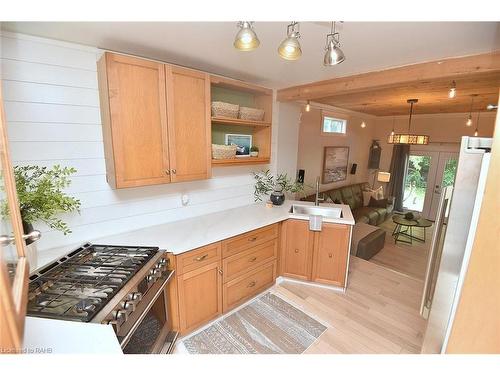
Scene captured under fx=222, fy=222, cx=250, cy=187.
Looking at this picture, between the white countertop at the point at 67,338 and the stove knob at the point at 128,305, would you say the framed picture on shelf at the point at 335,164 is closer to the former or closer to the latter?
the stove knob at the point at 128,305

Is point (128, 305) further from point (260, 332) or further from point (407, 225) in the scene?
point (407, 225)

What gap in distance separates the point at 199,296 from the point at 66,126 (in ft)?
5.49

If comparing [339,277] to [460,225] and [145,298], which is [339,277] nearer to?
[460,225]

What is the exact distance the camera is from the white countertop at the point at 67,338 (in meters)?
0.77

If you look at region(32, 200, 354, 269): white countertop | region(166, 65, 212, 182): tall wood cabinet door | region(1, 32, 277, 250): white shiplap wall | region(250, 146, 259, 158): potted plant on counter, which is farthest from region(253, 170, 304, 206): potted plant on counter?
region(1, 32, 277, 250): white shiplap wall

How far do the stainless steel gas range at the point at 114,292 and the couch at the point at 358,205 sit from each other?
11.9 feet

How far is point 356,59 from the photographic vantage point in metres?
1.85

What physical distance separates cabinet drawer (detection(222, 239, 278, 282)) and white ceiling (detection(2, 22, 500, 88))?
69.0 inches

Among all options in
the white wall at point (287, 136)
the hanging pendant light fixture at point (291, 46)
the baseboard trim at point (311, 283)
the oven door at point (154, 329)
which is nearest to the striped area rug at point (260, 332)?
the oven door at point (154, 329)

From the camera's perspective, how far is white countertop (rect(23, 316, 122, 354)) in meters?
0.77

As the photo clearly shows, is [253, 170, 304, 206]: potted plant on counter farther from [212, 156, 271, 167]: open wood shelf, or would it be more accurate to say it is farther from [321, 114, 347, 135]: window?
[321, 114, 347, 135]: window

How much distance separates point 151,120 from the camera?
67.8 inches

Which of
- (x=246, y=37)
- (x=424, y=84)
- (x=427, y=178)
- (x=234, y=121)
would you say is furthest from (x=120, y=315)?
(x=427, y=178)

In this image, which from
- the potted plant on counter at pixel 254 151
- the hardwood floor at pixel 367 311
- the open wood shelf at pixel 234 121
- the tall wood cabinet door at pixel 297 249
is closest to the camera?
the hardwood floor at pixel 367 311
